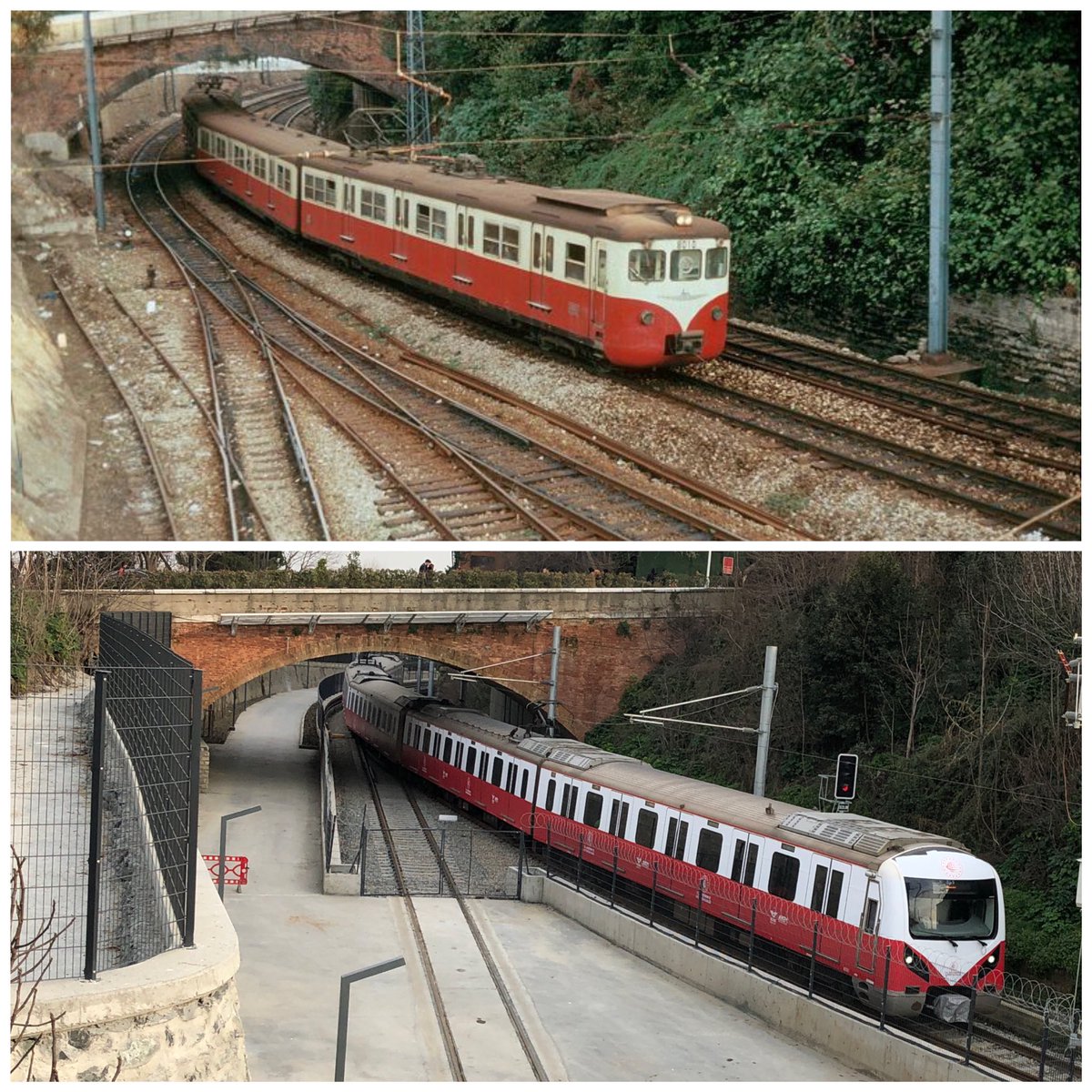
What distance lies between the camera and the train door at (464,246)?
15.1m

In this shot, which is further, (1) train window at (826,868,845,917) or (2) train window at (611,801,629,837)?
(2) train window at (611,801,629,837)

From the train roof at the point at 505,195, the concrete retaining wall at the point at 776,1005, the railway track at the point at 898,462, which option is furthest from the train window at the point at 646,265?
the concrete retaining wall at the point at 776,1005

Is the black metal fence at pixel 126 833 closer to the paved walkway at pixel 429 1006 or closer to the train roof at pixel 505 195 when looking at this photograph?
the paved walkway at pixel 429 1006

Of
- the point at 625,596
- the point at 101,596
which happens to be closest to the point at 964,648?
the point at 625,596

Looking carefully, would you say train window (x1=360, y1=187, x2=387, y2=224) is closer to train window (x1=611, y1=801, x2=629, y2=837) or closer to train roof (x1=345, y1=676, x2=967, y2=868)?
train roof (x1=345, y1=676, x2=967, y2=868)

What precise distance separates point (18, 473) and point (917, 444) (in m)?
7.91

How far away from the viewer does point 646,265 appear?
13.1 m

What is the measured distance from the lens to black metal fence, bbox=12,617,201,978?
277 inches

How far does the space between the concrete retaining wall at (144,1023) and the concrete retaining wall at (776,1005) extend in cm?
567

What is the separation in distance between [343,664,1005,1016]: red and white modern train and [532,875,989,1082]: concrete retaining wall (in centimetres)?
53

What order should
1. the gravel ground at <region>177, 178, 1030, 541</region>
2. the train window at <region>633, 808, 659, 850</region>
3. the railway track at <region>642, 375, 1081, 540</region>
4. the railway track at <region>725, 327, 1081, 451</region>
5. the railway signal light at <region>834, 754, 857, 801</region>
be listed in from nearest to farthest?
the railway track at <region>642, 375, 1081, 540</region>, the gravel ground at <region>177, 178, 1030, 541</region>, the railway track at <region>725, 327, 1081, 451</region>, the railway signal light at <region>834, 754, 857, 801</region>, the train window at <region>633, 808, 659, 850</region>

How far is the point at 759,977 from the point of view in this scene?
12.0 metres

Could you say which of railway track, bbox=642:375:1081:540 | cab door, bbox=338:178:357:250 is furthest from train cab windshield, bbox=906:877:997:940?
cab door, bbox=338:178:357:250

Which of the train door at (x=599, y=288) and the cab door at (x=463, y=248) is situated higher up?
the cab door at (x=463, y=248)
